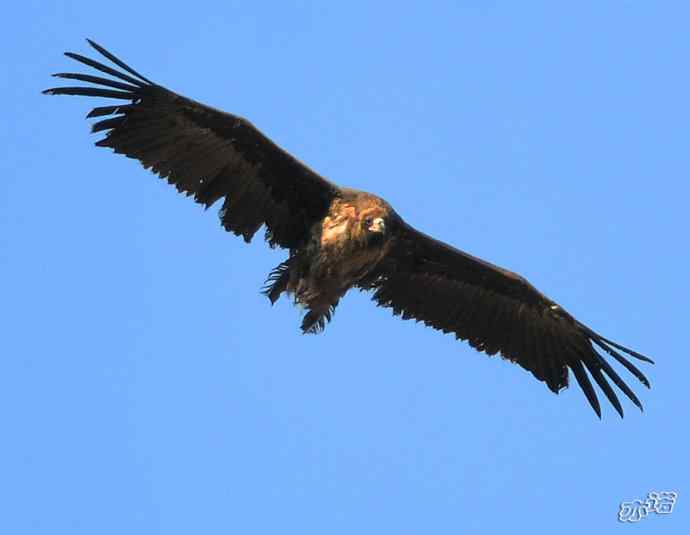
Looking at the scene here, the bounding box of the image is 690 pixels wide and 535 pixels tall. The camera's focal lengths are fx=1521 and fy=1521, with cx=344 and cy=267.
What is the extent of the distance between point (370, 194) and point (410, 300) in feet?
7.11

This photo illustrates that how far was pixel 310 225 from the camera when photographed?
1716cm

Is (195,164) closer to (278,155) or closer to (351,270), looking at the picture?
(278,155)

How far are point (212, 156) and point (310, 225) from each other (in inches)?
53.6

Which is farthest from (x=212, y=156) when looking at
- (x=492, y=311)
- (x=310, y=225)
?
(x=492, y=311)

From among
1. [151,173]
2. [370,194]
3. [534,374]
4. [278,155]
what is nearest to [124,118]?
[151,173]

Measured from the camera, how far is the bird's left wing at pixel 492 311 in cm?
1825

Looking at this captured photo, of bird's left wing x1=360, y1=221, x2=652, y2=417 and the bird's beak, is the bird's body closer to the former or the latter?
the bird's beak

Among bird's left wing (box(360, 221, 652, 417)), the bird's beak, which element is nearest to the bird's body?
the bird's beak

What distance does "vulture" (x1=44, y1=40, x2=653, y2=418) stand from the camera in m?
16.5

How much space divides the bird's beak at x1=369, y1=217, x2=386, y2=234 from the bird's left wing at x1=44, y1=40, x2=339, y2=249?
0.66 meters

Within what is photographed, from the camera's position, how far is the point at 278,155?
16.8 metres

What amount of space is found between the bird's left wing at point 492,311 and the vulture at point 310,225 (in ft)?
0.04

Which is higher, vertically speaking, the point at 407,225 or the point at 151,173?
the point at 407,225

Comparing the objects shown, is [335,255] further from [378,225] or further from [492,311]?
[492,311]
